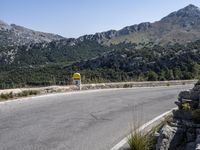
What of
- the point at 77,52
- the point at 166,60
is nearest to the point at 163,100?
the point at 166,60

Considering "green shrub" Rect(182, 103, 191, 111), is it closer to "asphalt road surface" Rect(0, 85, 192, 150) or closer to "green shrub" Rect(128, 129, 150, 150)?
"green shrub" Rect(128, 129, 150, 150)

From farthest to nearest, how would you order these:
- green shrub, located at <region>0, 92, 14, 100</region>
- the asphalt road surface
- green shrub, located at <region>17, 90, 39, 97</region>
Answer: green shrub, located at <region>17, 90, 39, 97</region> < green shrub, located at <region>0, 92, 14, 100</region> < the asphalt road surface

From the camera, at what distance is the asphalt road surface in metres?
7.72

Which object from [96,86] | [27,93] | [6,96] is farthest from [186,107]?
[96,86]

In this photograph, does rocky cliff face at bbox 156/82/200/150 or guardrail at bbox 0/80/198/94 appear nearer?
rocky cliff face at bbox 156/82/200/150

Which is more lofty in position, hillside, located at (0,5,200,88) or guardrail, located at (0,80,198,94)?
hillside, located at (0,5,200,88)

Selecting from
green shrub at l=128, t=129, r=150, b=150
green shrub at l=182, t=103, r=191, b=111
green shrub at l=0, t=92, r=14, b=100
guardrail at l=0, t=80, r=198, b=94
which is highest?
guardrail at l=0, t=80, r=198, b=94

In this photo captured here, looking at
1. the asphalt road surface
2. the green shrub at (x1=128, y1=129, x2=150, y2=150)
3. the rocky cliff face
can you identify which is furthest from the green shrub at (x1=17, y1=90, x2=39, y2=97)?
the green shrub at (x1=128, y1=129, x2=150, y2=150)

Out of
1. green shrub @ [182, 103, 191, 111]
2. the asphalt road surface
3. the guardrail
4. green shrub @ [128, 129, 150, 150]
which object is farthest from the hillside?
green shrub @ [128, 129, 150, 150]

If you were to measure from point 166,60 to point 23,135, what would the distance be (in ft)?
208

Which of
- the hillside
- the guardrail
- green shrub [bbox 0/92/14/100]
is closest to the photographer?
green shrub [bbox 0/92/14/100]

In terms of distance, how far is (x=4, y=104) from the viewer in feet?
44.7

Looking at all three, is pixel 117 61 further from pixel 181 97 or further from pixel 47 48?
pixel 47 48

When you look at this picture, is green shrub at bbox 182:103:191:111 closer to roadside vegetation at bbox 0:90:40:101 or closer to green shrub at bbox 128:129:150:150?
green shrub at bbox 128:129:150:150
